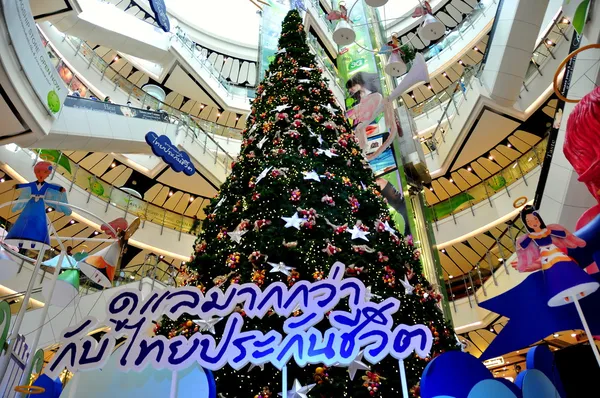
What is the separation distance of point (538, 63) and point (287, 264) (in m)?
10.2

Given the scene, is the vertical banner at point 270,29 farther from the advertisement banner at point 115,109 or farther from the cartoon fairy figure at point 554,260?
the cartoon fairy figure at point 554,260

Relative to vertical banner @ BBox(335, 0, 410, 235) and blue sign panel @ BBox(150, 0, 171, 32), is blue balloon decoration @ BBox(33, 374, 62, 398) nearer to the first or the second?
vertical banner @ BBox(335, 0, 410, 235)

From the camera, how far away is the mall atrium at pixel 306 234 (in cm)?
218

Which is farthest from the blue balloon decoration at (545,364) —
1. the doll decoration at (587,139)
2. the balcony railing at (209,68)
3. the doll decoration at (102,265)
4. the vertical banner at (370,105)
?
the balcony railing at (209,68)

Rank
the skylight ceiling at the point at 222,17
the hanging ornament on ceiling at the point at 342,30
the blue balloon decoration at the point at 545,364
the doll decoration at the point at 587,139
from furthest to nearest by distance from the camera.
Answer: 1. the skylight ceiling at the point at 222,17
2. the hanging ornament on ceiling at the point at 342,30
3. the doll decoration at the point at 587,139
4. the blue balloon decoration at the point at 545,364

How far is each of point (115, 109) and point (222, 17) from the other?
1562cm

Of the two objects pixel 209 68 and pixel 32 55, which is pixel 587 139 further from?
pixel 209 68

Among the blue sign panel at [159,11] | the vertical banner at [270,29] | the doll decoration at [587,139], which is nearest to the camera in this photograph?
the doll decoration at [587,139]

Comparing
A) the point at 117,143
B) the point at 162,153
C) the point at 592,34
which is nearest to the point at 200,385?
the point at 592,34

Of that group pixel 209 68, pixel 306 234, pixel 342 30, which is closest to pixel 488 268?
pixel 342 30

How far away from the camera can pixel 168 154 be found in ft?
26.1

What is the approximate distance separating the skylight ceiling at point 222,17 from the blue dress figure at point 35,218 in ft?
63.3

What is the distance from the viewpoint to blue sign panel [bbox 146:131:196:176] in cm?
768

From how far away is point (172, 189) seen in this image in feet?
47.1
